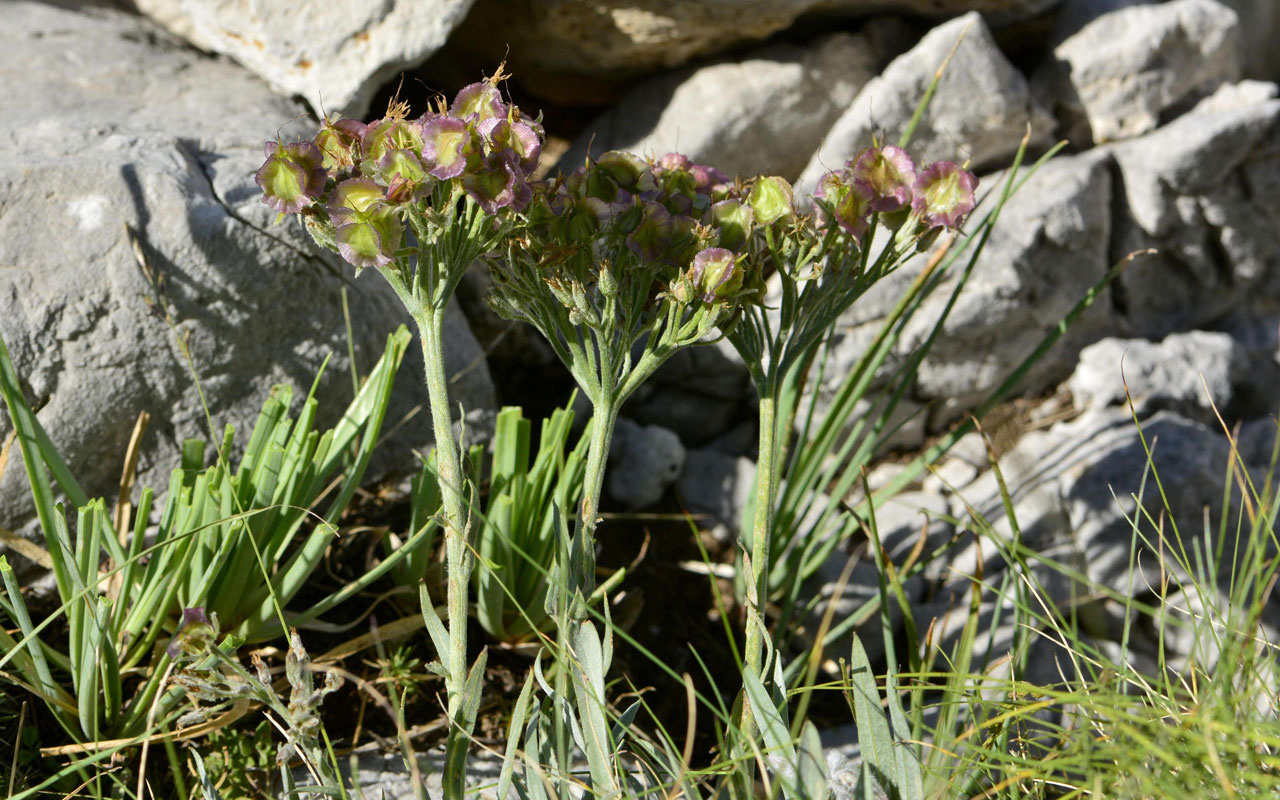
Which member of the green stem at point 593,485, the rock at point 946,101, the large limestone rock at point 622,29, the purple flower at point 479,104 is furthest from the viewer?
the rock at point 946,101

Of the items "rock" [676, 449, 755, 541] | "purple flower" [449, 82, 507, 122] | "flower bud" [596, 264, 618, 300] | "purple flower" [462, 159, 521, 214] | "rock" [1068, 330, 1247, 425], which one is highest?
"purple flower" [449, 82, 507, 122]

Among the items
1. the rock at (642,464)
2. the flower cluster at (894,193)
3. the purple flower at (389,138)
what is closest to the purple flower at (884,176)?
the flower cluster at (894,193)

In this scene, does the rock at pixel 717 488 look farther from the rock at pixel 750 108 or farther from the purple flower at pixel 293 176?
the purple flower at pixel 293 176

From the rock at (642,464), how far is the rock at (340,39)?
3.92 feet

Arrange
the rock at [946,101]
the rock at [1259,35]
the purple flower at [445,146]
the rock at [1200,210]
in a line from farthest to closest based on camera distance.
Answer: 1. the rock at [1259,35]
2. the rock at [1200,210]
3. the rock at [946,101]
4. the purple flower at [445,146]

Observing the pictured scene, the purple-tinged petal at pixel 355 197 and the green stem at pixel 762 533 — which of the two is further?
the green stem at pixel 762 533

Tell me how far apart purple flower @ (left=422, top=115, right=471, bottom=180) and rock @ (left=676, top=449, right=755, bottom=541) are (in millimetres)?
1628

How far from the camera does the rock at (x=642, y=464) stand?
8.83 feet

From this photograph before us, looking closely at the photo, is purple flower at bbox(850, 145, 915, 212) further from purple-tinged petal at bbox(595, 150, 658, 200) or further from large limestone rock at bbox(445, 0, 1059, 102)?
large limestone rock at bbox(445, 0, 1059, 102)

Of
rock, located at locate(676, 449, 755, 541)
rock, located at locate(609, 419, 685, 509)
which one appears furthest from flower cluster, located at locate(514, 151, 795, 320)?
rock, located at locate(676, 449, 755, 541)

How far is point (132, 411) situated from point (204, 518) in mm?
476

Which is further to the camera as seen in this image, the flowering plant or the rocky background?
the rocky background

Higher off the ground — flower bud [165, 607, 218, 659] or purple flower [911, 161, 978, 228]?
purple flower [911, 161, 978, 228]

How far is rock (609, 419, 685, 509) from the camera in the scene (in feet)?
8.83
